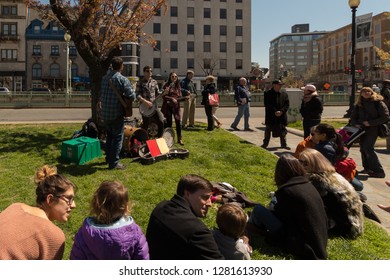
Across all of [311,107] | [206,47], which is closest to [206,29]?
[206,47]

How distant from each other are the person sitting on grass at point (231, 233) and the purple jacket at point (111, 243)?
0.77m

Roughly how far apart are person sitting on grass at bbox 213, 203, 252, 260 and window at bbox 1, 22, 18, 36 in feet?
214

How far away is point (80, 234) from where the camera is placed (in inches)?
110

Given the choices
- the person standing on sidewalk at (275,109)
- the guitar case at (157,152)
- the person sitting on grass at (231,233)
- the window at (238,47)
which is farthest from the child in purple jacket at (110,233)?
the window at (238,47)

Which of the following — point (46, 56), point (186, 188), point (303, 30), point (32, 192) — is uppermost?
point (303, 30)

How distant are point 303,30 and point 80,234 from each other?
212m

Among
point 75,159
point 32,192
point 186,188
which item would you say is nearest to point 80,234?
point 186,188

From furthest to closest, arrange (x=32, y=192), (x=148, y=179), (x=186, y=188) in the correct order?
1. (x=148, y=179)
2. (x=32, y=192)
3. (x=186, y=188)

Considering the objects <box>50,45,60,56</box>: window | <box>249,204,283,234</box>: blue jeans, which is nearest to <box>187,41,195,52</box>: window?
<box>50,45,60,56</box>: window

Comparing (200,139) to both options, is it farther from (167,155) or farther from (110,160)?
(110,160)

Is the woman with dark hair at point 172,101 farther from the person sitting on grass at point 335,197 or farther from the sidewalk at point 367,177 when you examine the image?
the person sitting on grass at point 335,197

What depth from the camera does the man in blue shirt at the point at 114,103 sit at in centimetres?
652

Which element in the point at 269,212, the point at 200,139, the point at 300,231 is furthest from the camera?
the point at 200,139

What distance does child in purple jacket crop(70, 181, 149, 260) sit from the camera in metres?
2.69
